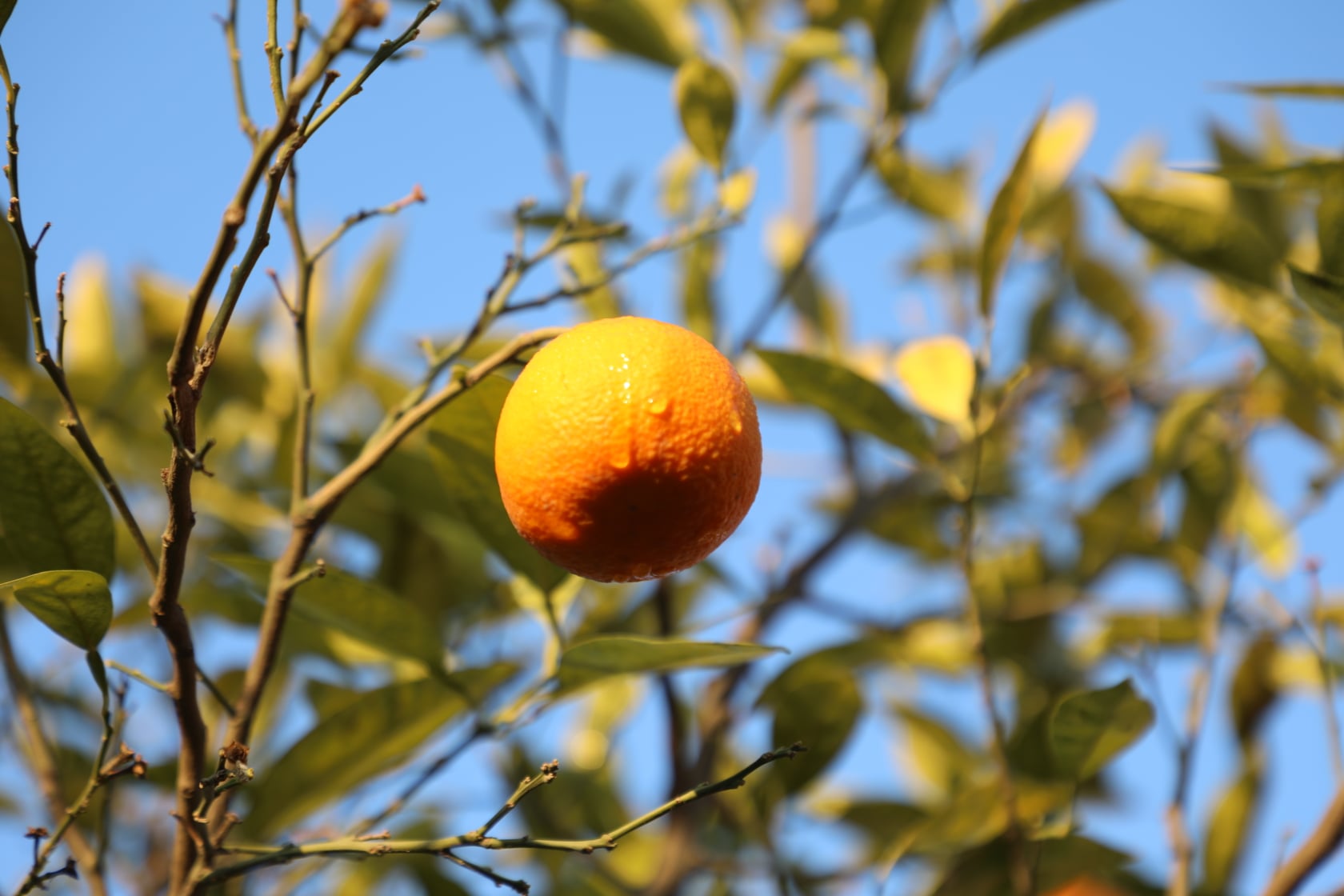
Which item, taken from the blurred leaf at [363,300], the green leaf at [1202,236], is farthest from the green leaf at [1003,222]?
the blurred leaf at [363,300]

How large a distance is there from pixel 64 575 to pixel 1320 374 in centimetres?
105

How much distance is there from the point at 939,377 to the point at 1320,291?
463 millimetres

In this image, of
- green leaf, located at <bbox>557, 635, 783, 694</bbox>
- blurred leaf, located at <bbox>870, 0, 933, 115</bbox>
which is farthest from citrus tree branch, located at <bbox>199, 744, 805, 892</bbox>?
blurred leaf, located at <bbox>870, 0, 933, 115</bbox>

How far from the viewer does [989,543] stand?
1.92 m

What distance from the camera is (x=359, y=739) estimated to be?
3.18 feet

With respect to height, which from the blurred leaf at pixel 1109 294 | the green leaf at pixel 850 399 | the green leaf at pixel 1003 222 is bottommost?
the green leaf at pixel 850 399

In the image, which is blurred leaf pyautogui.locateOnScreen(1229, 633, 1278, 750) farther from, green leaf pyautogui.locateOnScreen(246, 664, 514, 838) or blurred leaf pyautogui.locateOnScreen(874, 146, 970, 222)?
green leaf pyautogui.locateOnScreen(246, 664, 514, 838)

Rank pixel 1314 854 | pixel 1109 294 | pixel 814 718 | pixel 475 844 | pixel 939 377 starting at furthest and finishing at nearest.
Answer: pixel 1109 294, pixel 939 377, pixel 814 718, pixel 1314 854, pixel 475 844

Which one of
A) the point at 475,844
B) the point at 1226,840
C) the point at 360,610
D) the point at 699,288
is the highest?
the point at 699,288

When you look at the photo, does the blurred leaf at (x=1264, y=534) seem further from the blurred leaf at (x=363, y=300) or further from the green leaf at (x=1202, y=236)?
the blurred leaf at (x=363, y=300)

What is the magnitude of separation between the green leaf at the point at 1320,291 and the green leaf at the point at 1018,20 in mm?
627

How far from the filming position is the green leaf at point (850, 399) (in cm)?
103

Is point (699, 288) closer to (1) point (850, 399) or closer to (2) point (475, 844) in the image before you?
(1) point (850, 399)

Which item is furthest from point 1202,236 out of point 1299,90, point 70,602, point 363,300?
point 363,300
